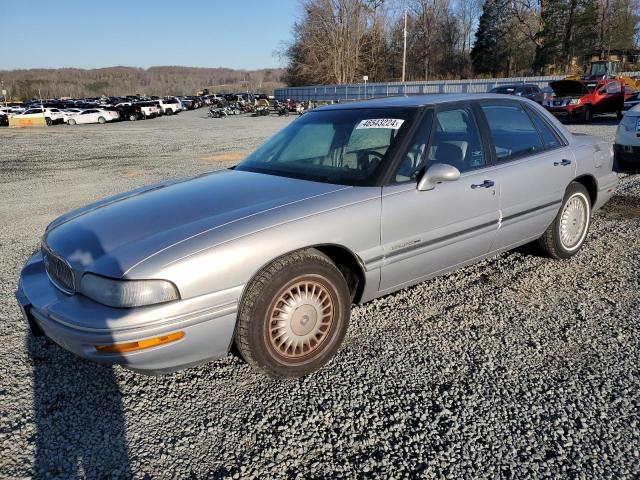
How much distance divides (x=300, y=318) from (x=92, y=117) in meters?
37.5

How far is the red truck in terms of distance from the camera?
17.5 metres

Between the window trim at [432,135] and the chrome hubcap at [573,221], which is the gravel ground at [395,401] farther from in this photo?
the window trim at [432,135]

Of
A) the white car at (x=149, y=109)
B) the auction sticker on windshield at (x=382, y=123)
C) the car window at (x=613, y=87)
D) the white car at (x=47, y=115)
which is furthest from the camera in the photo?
the white car at (x=149, y=109)

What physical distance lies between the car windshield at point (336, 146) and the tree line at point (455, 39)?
174 feet

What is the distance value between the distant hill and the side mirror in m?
94.5

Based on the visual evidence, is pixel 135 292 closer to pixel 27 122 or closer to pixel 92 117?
pixel 27 122

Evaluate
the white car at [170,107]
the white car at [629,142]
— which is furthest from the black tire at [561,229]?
the white car at [170,107]

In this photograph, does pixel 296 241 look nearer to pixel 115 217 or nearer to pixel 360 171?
pixel 360 171

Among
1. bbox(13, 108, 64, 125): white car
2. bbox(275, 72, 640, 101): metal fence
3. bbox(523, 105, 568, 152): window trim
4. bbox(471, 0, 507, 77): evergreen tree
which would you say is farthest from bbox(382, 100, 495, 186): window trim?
bbox(471, 0, 507, 77): evergreen tree

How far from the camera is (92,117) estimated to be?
3519cm

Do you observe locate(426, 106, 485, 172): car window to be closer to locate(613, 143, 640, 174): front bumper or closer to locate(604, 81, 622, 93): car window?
locate(613, 143, 640, 174): front bumper

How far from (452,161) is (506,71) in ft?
207

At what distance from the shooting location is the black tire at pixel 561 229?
425 cm

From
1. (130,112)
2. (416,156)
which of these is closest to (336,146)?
(416,156)
